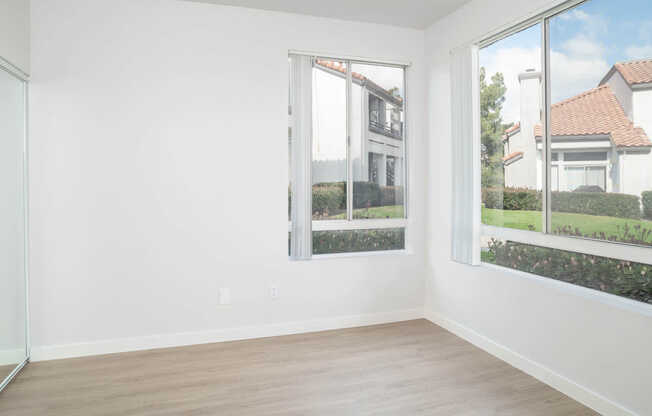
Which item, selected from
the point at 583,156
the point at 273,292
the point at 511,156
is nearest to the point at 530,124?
the point at 511,156

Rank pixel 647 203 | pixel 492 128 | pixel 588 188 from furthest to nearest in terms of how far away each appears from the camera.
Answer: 1. pixel 492 128
2. pixel 588 188
3. pixel 647 203

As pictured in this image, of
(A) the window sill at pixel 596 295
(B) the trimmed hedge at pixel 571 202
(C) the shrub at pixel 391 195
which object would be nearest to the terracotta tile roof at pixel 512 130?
(B) the trimmed hedge at pixel 571 202

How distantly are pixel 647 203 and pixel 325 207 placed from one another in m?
2.41

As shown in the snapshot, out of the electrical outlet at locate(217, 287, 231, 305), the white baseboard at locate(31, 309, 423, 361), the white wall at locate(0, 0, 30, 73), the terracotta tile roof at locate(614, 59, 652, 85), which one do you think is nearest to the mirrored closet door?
the white wall at locate(0, 0, 30, 73)

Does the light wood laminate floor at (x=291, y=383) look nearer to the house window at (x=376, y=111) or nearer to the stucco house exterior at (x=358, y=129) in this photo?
the stucco house exterior at (x=358, y=129)

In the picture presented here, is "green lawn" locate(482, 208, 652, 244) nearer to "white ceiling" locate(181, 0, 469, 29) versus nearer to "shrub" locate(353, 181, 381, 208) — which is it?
"shrub" locate(353, 181, 381, 208)

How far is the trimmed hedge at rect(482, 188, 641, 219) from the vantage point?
2451 millimetres

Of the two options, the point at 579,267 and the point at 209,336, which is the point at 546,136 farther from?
the point at 209,336

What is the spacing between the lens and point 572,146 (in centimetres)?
278

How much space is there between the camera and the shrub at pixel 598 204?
7.96 feet

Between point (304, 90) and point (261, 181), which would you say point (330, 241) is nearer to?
point (261, 181)

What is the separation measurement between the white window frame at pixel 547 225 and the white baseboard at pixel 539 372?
2.68ft

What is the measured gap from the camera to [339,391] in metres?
2.72

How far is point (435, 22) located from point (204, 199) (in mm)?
2646
